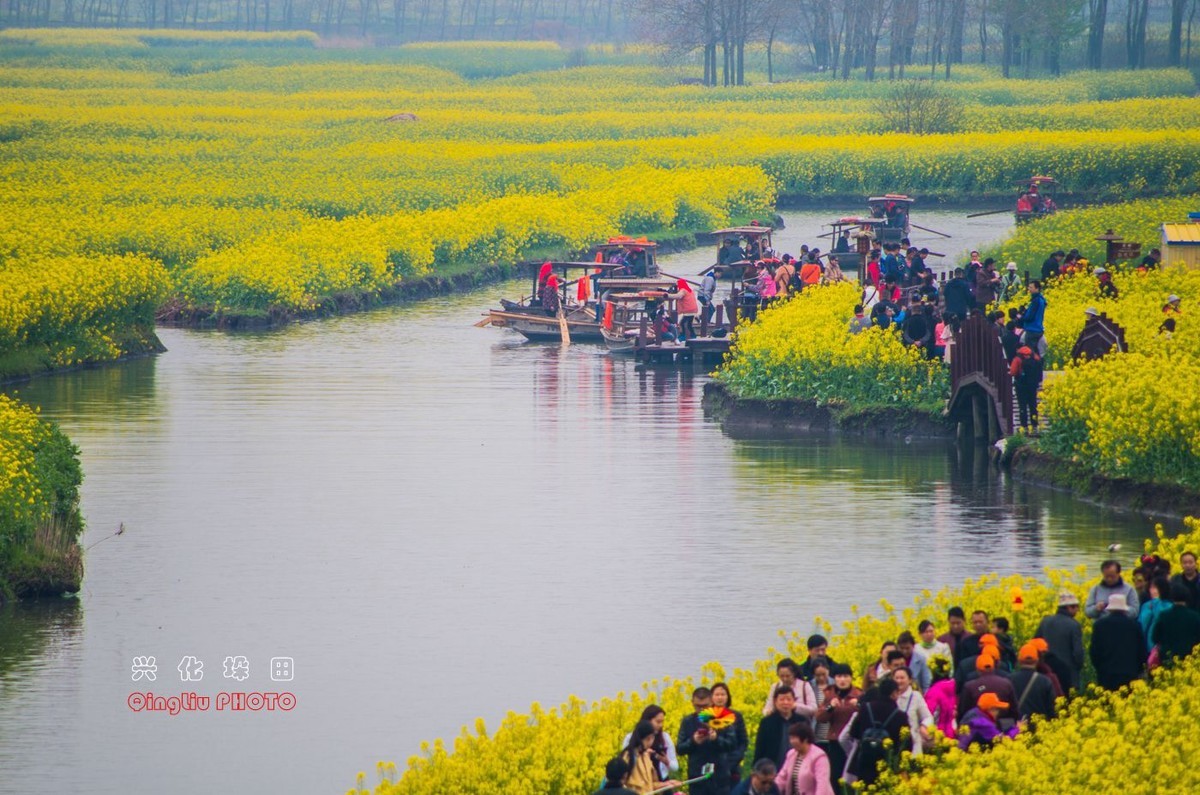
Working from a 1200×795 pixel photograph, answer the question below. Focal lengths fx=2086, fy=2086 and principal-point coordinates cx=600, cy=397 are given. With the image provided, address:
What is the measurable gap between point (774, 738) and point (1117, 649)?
154 inches

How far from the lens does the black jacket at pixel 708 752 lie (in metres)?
18.3

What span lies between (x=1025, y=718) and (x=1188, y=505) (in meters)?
15.8

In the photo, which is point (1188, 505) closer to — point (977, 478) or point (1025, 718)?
point (977, 478)

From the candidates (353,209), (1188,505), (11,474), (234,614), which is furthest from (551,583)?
(353,209)

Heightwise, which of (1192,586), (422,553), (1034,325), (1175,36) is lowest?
(422,553)

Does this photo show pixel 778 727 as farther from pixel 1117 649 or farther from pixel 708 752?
pixel 1117 649

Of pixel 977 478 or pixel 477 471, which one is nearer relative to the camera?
pixel 977 478

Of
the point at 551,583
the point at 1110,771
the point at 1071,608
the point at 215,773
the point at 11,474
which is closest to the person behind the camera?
the point at 1110,771

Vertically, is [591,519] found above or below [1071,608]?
below

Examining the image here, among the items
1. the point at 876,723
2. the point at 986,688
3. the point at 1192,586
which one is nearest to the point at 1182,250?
the point at 1192,586

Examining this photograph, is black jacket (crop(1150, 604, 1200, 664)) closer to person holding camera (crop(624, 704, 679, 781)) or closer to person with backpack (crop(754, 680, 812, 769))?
person with backpack (crop(754, 680, 812, 769))

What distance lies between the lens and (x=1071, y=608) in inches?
804

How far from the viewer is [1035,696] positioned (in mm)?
18797

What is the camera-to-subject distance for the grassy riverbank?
1174 inches
